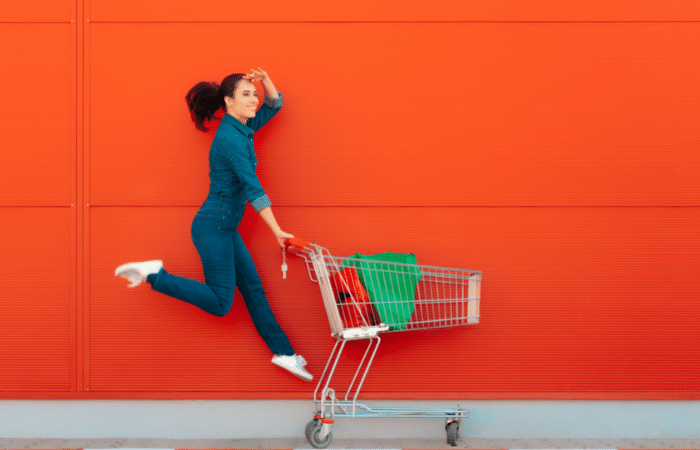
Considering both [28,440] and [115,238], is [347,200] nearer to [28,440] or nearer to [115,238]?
[115,238]

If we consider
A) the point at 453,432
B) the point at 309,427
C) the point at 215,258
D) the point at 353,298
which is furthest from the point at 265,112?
the point at 453,432

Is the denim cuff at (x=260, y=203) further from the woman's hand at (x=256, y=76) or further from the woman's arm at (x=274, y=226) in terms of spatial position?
the woman's hand at (x=256, y=76)

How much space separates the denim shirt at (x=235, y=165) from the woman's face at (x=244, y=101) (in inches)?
2.1

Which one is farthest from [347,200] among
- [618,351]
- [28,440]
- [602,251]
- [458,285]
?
[28,440]

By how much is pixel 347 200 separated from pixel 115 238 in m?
1.39

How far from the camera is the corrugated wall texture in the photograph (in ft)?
12.1

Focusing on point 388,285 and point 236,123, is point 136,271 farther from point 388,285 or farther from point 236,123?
point 388,285

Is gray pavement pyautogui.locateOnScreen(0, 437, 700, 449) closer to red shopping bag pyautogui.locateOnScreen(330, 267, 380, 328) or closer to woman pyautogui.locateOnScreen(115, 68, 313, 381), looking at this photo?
woman pyautogui.locateOnScreen(115, 68, 313, 381)

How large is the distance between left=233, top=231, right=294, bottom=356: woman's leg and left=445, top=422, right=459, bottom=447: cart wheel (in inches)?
38.7

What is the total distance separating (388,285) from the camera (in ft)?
10.8

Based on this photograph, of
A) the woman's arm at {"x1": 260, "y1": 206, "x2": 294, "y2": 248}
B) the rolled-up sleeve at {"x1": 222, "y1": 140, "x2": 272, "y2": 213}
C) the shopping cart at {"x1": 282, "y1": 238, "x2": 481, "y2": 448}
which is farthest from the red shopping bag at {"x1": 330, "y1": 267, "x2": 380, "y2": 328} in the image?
the rolled-up sleeve at {"x1": 222, "y1": 140, "x2": 272, "y2": 213}

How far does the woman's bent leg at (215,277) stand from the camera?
3.31 metres

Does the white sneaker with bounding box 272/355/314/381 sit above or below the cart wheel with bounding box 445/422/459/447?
above

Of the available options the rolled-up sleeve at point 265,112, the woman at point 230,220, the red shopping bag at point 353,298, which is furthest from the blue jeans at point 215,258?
the red shopping bag at point 353,298
